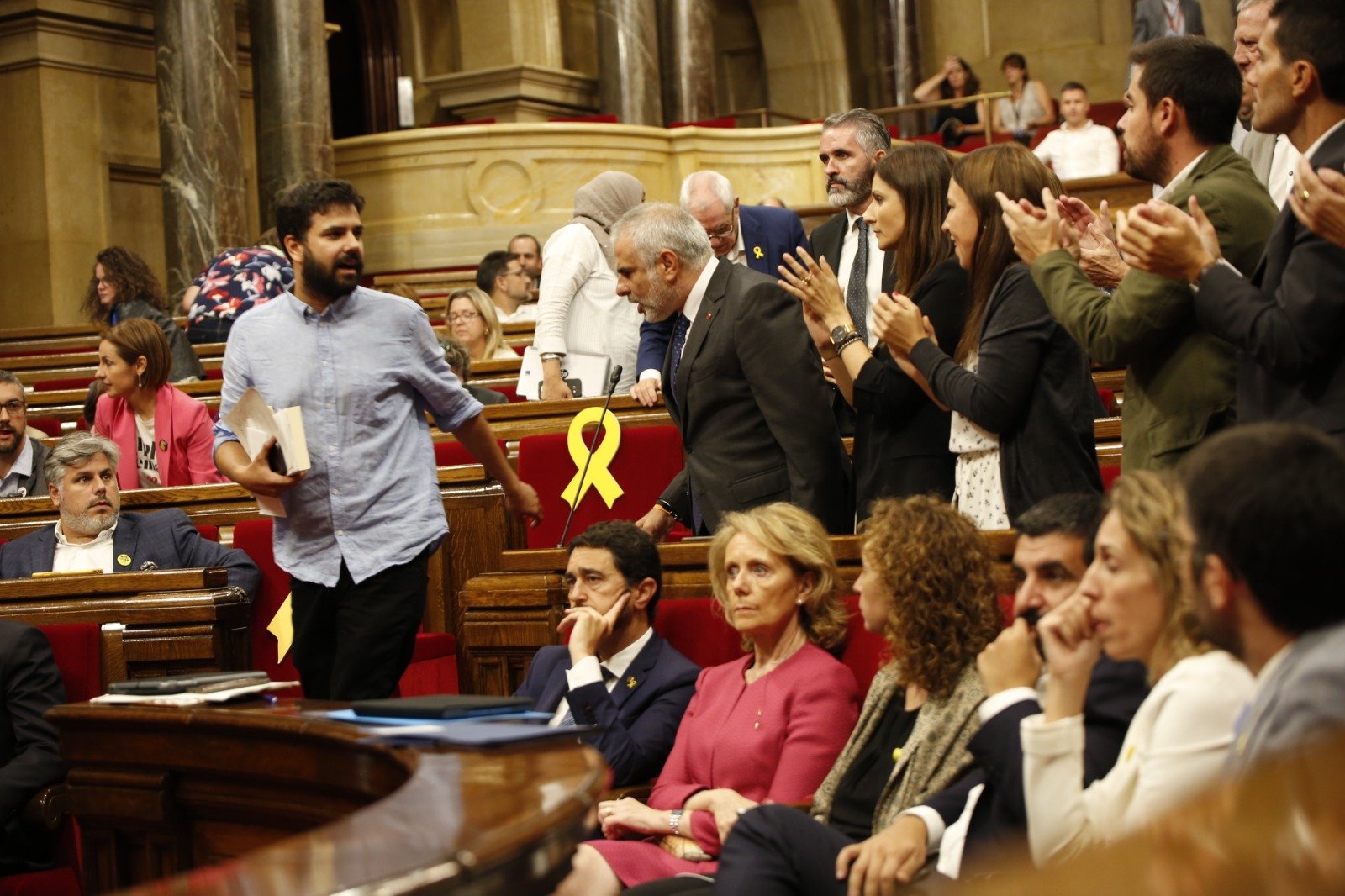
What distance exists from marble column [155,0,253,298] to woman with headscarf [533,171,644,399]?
485 cm

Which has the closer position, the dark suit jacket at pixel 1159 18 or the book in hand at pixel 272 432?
the book in hand at pixel 272 432

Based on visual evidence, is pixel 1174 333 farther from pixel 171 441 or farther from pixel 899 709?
pixel 171 441

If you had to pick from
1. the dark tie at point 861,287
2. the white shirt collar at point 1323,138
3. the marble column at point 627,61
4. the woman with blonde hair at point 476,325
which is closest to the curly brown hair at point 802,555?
the dark tie at point 861,287

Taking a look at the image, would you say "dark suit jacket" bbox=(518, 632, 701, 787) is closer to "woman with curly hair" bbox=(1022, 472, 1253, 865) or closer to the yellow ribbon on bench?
the yellow ribbon on bench

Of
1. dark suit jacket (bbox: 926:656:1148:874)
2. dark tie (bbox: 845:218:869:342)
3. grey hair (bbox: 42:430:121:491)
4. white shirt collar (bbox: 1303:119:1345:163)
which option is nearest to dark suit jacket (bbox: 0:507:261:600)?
grey hair (bbox: 42:430:121:491)

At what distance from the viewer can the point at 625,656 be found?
3.27 meters

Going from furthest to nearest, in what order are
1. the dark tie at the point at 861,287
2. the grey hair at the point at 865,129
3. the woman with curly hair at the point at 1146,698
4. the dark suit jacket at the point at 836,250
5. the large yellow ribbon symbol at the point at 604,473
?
the grey hair at the point at 865,129 → the large yellow ribbon symbol at the point at 604,473 → the dark suit jacket at the point at 836,250 → the dark tie at the point at 861,287 → the woman with curly hair at the point at 1146,698

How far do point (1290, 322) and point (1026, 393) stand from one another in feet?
2.11

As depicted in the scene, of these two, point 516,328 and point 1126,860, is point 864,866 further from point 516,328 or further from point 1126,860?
point 516,328

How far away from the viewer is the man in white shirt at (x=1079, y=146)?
10500mm

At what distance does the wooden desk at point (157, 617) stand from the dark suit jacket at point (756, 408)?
1.09m

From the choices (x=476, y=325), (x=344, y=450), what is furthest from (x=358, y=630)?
(x=476, y=325)

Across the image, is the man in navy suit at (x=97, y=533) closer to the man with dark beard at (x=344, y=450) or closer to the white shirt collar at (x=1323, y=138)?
the man with dark beard at (x=344, y=450)

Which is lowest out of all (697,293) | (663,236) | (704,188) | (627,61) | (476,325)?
(697,293)
